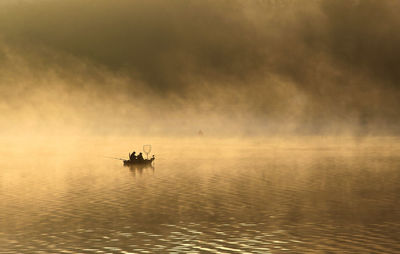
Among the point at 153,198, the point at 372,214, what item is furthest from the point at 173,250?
the point at 153,198

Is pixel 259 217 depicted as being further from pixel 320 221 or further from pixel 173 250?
pixel 173 250

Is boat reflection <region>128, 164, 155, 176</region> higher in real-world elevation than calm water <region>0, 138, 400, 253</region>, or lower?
higher

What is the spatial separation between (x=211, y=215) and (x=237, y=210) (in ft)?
17.6

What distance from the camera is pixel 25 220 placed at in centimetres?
5950

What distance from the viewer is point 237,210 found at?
218 ft

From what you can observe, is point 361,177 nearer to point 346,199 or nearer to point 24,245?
point 346,199

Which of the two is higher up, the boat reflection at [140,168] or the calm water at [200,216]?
the boat reflection at [140,168]

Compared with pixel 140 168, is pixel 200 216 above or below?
below

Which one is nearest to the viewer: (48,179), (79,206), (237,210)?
(237,210)

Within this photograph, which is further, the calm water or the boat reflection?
the boat reflection

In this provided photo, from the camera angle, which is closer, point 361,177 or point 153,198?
point 153,198

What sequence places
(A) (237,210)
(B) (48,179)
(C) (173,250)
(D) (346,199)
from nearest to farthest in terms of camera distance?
(C) (173,250)
(A) (237,210)
(D) (346,199)
(B) (48,179)

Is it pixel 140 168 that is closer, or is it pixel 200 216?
pixel 200 216

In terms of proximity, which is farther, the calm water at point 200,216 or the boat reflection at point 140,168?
the boat reflection at point 140,168
